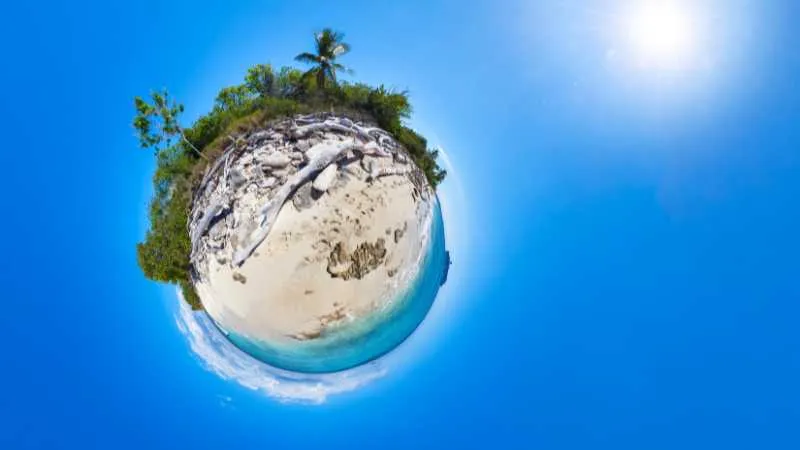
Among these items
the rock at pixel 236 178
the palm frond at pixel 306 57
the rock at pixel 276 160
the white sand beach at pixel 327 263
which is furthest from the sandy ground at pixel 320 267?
the palm frond at pixel 306 57

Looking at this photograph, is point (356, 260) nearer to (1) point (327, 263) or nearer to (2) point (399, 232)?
(1) point (327, 263)

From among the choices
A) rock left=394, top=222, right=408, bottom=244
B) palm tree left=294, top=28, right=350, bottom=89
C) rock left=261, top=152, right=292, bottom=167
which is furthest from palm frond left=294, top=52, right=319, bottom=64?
rock left=394, top=222, right=408, bottom=244

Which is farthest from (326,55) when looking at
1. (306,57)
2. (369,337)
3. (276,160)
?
(369,337)

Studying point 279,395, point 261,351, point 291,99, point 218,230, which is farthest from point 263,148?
point 279,395

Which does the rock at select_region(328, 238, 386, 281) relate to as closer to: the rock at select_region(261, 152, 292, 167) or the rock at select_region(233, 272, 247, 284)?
the rock at select_region(233, 272, 247, 284)

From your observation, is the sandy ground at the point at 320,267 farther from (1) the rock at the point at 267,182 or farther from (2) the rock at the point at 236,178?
(2) the rock at the point at 236,178

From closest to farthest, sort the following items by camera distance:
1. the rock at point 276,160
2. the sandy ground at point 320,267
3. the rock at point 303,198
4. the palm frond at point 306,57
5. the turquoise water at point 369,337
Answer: the sandy ground at point 320,267
the rock at point 303,198
the turquoise water at point 369,337
the rock at point 276,160
the palm frond at point 306,57

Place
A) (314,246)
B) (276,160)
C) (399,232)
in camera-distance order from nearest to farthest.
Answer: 1. (314,246)
2. (399,232)
3. (276,160)
